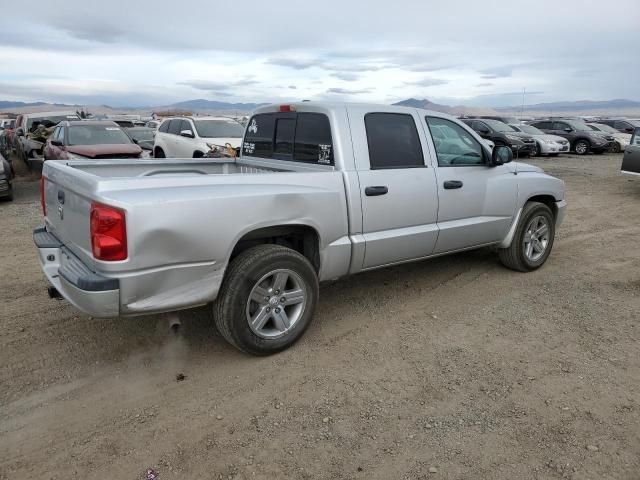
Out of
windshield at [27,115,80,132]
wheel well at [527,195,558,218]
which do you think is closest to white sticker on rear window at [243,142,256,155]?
wheel well at [527,195,558,218]

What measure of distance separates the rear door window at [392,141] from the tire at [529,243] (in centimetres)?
169

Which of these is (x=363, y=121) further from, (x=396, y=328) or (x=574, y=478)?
(x=574, y=478)

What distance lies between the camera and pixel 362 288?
16.7ft

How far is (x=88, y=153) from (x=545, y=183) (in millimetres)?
8879

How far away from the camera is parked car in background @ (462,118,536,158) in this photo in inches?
743

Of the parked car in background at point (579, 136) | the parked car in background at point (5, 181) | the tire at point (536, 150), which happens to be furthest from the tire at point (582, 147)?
the parked car in background at point (5, 181)

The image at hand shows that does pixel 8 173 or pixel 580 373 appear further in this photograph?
pixel 8 173

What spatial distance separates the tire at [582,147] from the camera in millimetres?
21953

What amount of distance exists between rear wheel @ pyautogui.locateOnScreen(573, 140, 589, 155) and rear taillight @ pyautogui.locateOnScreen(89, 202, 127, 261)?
23253 mm

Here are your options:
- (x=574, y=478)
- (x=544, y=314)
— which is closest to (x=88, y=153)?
(x=544, y=314)

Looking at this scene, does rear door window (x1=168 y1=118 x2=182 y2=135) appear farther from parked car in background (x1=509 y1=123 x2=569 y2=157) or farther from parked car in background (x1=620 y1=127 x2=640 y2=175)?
parked car in background (x1=509 y1=123 x2=569 y2=157)

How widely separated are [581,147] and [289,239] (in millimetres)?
22005

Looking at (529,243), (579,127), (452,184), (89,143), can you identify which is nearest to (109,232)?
(452,184)

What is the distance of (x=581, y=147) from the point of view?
870 inches
